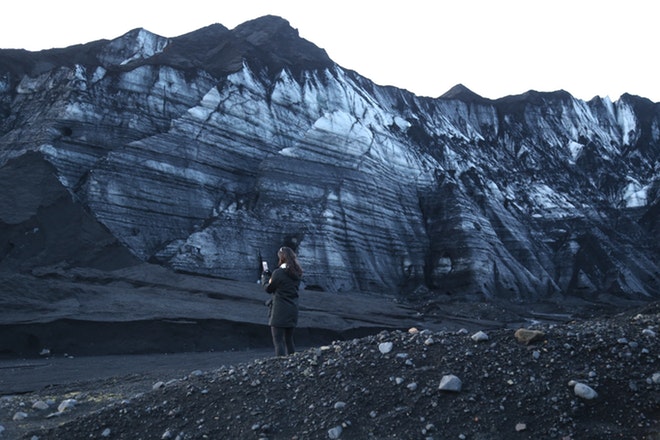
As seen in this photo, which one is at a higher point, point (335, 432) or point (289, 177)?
point (289, 177)

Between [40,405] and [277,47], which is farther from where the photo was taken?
[277,47]

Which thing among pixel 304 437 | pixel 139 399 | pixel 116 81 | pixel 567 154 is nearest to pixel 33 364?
pixel 139 399

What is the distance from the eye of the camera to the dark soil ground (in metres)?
4.76

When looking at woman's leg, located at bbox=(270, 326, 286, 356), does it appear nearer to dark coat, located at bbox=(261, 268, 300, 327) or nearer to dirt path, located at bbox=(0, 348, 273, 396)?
dark coat, located at bbox=(261, 268, 300, 327)

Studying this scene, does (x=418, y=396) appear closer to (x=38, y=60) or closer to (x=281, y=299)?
(x=281, y=299)

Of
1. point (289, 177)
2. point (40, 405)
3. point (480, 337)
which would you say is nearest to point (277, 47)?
point (289, 177)

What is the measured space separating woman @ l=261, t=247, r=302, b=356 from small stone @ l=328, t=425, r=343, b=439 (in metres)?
3.48

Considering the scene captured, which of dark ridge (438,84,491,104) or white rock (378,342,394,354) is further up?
dark ridge (438,84,491,104)

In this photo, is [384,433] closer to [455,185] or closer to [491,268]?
[491,268]

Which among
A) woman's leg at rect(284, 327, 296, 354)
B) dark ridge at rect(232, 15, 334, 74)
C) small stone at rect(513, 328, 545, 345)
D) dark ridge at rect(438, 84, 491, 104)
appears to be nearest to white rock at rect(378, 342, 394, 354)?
small stone at rect(513, 328, 545, 345)

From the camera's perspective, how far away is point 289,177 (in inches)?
1143

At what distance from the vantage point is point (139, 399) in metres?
6.12

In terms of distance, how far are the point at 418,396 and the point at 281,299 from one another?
11.7 feet

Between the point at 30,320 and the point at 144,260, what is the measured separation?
10.3 metres
